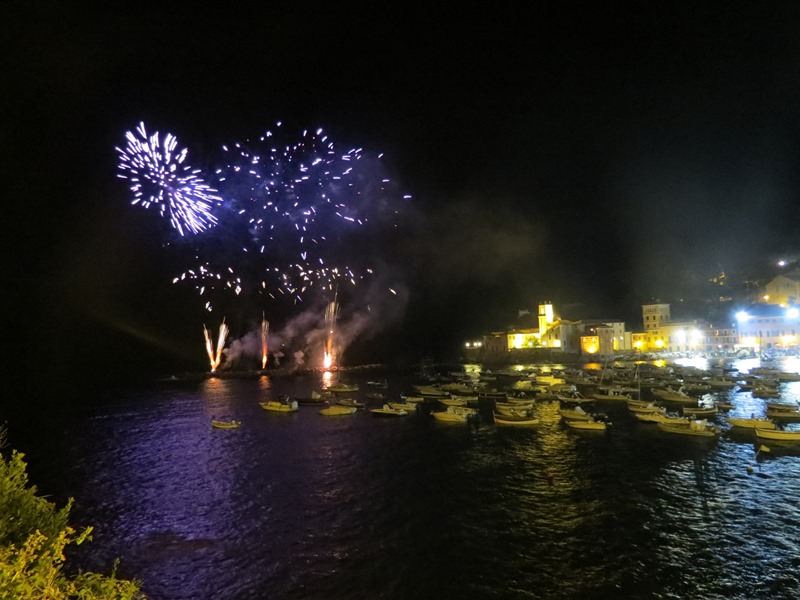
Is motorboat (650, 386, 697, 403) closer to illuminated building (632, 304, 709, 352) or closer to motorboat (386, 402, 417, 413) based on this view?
motorboat (386, 402, 417, 413)

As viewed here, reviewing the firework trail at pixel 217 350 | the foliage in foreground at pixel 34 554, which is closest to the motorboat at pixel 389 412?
the foliage in foreground at pixel 34 554

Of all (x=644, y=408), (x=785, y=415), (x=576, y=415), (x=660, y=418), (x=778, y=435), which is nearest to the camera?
(x=778, y=435)

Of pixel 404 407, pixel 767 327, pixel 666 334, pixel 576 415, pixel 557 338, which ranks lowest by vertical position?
pixel 404 407

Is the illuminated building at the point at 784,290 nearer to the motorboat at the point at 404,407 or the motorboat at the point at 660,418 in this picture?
the motorboat at the point at 660,418

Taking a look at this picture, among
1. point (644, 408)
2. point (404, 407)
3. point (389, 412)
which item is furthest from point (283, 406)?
point (644, 408)

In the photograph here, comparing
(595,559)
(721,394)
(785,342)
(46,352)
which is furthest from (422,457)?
(46,352)

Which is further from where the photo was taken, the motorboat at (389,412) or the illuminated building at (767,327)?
the illuminated building at (767,327)

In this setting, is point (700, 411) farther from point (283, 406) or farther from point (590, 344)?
point (590, 344)

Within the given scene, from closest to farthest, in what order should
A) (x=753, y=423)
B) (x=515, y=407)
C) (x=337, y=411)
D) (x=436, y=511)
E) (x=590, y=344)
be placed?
(x=436, y=511), (x=753, y=423), (x=515, y=407), (x=337, y=411), (x=590, y=344)
